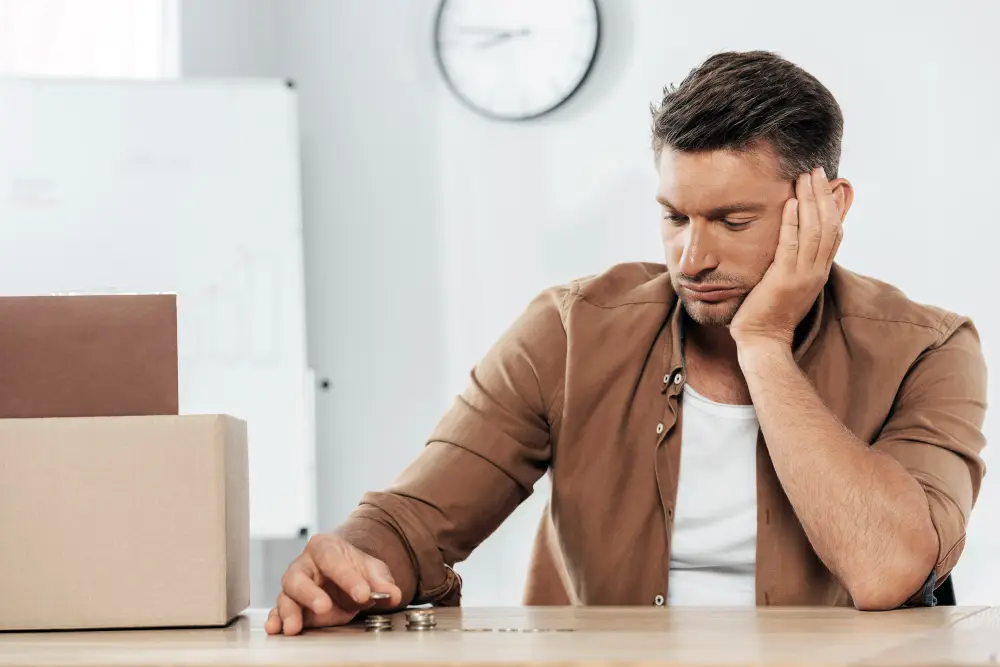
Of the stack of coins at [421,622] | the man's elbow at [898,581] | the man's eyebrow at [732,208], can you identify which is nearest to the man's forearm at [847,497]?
the man's elbow at [898,581]

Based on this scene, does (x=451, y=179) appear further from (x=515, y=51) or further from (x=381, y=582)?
(x=381, y=582)

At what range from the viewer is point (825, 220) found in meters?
1.50

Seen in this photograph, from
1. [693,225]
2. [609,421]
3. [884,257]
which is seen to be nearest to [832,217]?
[693,225]

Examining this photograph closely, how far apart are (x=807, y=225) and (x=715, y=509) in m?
0.39

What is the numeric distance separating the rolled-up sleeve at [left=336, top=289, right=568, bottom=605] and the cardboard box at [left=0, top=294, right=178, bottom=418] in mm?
370

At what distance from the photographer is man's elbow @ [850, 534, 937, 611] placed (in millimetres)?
1157

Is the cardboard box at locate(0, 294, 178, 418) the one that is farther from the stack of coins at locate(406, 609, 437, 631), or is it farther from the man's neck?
the man's neck

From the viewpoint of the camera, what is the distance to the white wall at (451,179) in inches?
112

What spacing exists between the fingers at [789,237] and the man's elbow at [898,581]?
41 cm

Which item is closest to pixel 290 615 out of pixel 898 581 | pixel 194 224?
pixel 898 581

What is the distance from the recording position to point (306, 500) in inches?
101

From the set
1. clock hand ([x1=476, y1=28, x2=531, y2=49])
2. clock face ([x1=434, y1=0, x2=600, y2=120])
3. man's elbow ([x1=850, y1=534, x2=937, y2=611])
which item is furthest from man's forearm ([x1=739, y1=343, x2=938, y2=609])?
clock hand ([x1=476, y1=28, x2=531, y2=49])

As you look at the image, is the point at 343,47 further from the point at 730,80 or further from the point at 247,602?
the point at 247,602

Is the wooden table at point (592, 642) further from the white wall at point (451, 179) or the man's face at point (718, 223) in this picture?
the white wall at point (451, 179)
